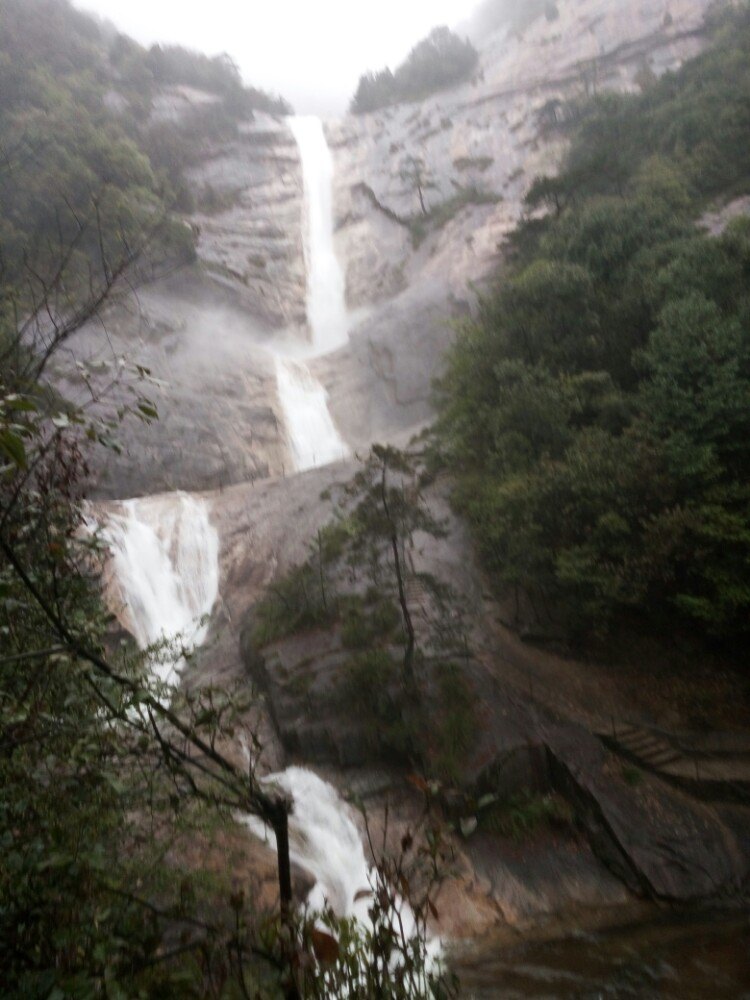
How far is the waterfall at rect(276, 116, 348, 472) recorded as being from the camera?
2376 centimetres

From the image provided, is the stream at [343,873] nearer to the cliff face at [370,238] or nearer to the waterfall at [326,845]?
the waterfall at [326,845]

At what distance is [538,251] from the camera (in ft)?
62.4

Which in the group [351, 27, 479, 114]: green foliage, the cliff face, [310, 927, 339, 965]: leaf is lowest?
[310, 927, 339, 965]: leaf

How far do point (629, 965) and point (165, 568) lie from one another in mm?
12355

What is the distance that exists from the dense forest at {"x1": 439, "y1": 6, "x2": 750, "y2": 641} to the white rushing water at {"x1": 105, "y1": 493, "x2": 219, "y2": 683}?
7.09 meters

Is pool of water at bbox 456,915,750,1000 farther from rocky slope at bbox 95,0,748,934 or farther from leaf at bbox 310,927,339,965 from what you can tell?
leaf at bbox 310,927,339,965

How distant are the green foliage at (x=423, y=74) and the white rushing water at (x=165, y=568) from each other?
117 feet

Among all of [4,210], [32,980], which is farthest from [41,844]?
[4,210]

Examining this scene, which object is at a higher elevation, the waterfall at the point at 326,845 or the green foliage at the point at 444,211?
the green foliage at the point at 444,211

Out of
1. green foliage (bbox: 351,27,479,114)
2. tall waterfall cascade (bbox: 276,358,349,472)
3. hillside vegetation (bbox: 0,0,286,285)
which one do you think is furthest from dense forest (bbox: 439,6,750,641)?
green foliage (bbox: 351,27,479,114)

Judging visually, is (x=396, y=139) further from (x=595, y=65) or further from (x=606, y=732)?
(x=606, y=732)

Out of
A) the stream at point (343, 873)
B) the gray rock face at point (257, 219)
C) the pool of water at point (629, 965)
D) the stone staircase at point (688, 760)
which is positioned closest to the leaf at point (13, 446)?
the stream at point (343, 873)

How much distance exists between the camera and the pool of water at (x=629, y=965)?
6629mm

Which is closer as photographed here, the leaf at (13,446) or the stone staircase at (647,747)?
the leaf at (13,446)
